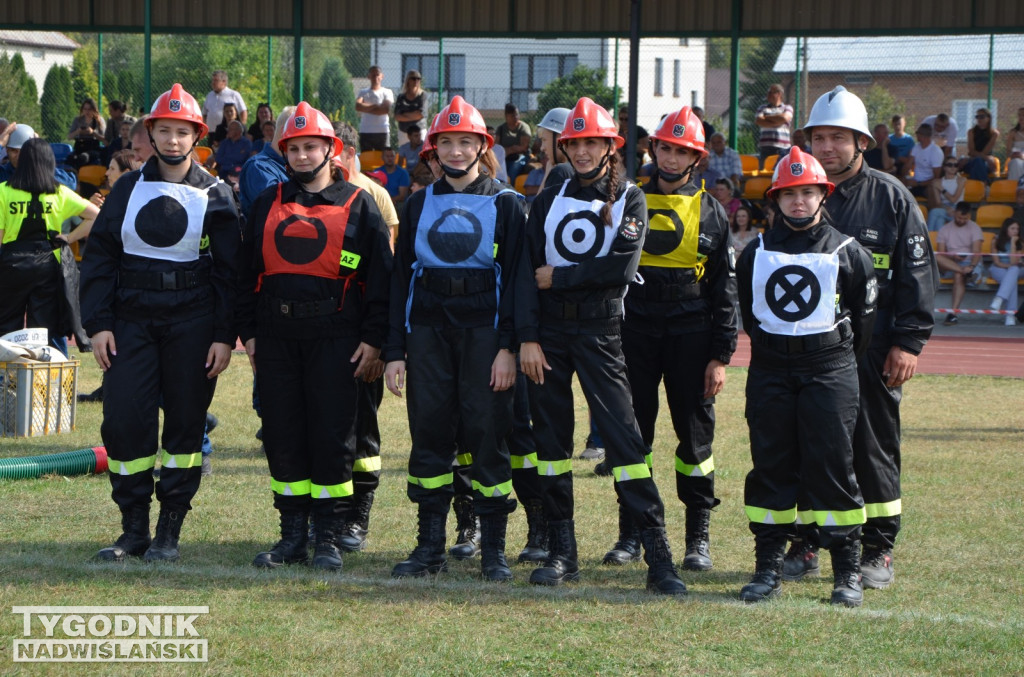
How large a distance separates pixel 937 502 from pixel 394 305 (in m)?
3.96

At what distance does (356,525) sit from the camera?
6.90m

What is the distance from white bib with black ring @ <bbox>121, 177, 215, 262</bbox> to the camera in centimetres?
631

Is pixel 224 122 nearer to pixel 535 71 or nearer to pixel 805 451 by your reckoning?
pixel 535 71

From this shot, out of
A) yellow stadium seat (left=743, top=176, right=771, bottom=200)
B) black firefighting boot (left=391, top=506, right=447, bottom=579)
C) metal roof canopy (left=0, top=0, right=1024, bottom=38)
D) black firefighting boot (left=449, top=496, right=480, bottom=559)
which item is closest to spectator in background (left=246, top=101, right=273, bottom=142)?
metal roof canopy (left=0, top=0, right=1024, bottom=38)

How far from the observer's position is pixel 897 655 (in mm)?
5035

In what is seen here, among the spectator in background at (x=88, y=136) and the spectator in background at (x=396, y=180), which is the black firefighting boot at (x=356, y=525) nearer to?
the spectator in background at (x=396, y=180)

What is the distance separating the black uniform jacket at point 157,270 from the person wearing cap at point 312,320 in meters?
0.10

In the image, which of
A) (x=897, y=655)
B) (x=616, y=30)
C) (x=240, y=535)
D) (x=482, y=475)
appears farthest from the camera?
(x=616, y=30)

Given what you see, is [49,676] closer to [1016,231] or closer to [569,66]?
[1016,231]

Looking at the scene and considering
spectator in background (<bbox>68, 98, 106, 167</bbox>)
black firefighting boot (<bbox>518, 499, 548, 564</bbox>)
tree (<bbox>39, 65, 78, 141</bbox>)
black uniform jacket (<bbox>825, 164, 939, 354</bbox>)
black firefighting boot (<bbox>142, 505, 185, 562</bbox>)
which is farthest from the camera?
tree (<bbox>39, 65, 78, 141</bbox>)

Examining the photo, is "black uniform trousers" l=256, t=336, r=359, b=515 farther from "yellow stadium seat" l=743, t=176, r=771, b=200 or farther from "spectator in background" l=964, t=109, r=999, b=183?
"spectator in background" l=964, t=109, r=999, b=183

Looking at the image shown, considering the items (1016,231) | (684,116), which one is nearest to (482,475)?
(684,116)

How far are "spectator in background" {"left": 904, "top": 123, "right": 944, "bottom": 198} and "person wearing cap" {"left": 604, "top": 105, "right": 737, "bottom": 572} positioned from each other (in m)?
14.7

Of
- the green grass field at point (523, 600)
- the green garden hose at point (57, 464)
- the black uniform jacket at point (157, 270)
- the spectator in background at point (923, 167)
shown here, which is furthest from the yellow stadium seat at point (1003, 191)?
the black uniform jacket at point (157, 270)
